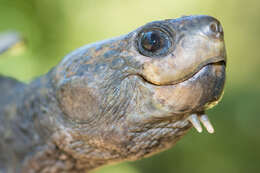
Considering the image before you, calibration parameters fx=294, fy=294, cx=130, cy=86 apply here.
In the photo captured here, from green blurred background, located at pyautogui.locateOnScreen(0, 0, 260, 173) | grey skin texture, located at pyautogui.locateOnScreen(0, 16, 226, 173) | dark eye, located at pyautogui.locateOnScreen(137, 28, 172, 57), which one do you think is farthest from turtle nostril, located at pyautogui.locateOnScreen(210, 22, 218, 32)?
green blurred background, located at pyautogui.locateOnScreen(0, 0, 260, 173)

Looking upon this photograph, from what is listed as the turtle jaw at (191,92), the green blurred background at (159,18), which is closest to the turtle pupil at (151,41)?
the turtle jaw at (191,92)

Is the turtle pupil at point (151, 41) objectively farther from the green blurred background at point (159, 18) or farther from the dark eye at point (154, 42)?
the green blurred background at point (159, 18)

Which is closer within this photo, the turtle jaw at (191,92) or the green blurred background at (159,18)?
the turtle jaw at (191,92)

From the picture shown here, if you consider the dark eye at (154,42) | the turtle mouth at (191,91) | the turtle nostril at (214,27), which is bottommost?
the turtle mouth at (191,91)

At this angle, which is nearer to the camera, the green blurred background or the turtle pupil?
the turtle pupil

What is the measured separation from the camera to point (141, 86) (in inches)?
34.9

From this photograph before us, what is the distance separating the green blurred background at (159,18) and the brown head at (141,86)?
13.8 ft

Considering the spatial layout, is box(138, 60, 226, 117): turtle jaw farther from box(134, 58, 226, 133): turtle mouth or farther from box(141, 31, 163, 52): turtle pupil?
box(141, 31, 163, 52): turtle pupil

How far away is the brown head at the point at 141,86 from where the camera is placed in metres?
0.83

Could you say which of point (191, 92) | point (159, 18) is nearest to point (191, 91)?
point (191, 92)

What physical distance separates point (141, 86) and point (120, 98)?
9cm

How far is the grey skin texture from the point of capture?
0.83 m

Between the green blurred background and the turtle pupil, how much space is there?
14.5ft

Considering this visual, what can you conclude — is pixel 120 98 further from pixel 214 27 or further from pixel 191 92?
pixel 214 27
